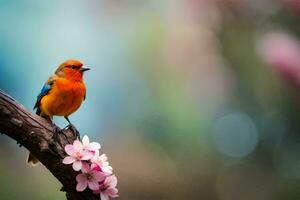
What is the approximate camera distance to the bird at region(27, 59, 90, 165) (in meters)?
1.27

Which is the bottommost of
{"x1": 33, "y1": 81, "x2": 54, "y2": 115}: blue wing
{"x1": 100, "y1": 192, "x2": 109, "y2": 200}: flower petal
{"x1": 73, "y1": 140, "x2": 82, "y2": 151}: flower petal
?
{"x1": 100, "y1": 192, "x2": 109, "y2": 200}: flower petal

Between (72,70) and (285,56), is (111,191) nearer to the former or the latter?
(72,70)

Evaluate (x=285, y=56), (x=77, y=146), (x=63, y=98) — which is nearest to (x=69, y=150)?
(x=77, y=146)

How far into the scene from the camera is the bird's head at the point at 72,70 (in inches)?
49.6

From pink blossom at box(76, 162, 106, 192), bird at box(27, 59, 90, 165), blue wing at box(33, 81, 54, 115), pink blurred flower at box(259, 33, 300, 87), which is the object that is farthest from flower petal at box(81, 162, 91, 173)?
pink blurred flower at box(259, 33, 300, 87)

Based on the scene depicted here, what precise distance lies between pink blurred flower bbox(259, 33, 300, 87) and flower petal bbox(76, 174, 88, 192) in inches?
53.0

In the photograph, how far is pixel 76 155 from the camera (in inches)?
44.9

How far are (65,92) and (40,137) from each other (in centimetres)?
14

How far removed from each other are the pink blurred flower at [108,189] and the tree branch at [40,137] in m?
0.03

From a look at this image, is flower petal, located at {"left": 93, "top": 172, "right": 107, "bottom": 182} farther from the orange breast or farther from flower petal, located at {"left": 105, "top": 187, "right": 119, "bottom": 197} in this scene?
the orange breast

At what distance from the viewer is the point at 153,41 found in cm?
331

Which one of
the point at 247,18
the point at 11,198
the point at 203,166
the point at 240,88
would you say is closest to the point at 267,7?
the point at 247,18

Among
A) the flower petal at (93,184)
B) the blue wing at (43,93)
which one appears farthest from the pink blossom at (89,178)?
the blue wing at (43,93)

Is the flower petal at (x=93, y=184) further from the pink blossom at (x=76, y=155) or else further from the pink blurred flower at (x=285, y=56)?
the pink blurred flower at (x=285, y=56)
